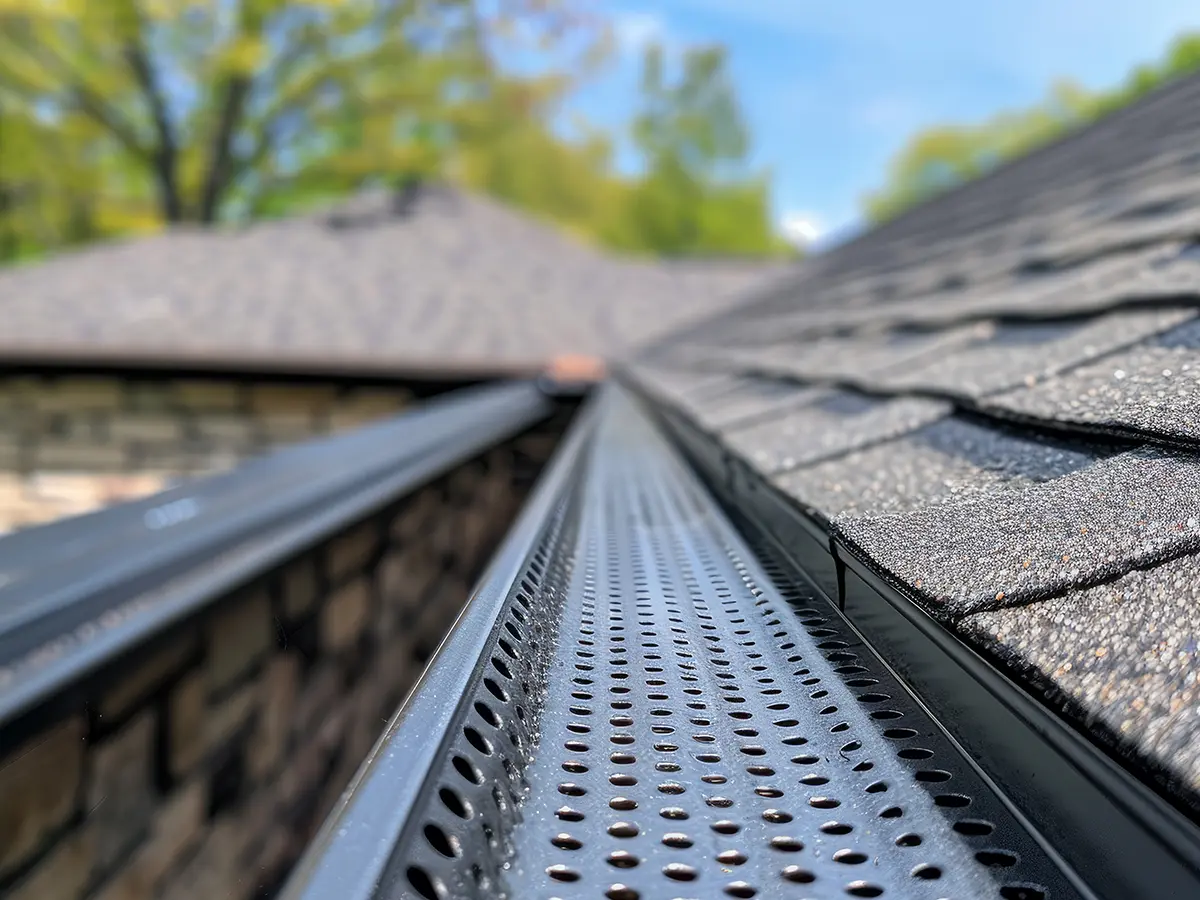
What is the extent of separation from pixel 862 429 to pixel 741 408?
66 centimetres

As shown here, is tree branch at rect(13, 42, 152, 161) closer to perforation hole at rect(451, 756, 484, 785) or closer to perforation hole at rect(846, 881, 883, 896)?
perforation hole at rect(451, 756, 484, 785)

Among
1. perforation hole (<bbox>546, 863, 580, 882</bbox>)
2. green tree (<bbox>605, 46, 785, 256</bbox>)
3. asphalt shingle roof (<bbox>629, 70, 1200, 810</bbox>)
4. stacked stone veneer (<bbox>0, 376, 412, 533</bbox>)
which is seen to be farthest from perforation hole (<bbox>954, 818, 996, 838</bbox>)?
green tree (<bbox>605, 46, 785, 256</bbox>)

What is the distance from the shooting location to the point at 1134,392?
3.30 feet

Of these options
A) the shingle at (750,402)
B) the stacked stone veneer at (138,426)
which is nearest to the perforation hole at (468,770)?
the shingle at (750,402)

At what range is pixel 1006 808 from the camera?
61 cm

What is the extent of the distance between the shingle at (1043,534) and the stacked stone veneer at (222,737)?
1042 millimetres

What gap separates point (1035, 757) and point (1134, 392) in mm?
594

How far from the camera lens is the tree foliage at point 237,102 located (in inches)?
637

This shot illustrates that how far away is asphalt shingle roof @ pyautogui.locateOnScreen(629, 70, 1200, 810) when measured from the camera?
0.59 m

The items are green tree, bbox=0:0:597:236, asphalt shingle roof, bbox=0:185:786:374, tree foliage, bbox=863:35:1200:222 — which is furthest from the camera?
tree foliage, bbox=863:35:1200:222

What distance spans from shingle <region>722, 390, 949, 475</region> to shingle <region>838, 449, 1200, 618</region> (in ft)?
1.45

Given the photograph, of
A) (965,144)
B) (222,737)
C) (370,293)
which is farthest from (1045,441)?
(965,144)

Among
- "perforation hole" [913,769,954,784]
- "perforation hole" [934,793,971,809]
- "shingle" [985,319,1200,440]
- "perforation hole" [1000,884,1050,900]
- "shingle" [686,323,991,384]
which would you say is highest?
"shingle" [686,323,991,384]

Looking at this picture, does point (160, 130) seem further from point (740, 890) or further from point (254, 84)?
point (740, 890)
